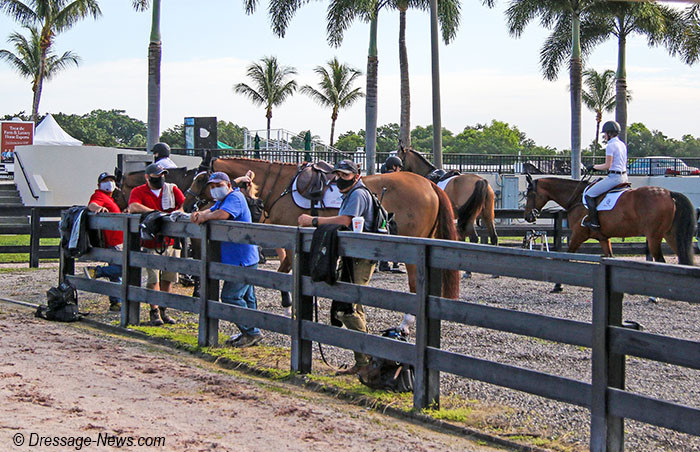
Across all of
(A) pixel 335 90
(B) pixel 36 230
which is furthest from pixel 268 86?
(B) pixel 36 230

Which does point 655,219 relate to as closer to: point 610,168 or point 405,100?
point 610,168

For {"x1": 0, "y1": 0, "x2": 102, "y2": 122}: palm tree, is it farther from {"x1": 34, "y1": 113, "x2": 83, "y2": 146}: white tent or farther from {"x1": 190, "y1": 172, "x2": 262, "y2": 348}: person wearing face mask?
{"x1": 190, "y1": 172, "x2": 262, "y2": 348}: person wearing face mask

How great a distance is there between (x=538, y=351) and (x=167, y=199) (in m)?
5.15

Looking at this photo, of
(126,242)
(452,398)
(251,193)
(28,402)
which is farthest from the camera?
(251,193)

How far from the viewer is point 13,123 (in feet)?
136

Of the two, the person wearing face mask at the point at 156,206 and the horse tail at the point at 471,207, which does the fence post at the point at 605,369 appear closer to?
the person wearing face mask at the point at 156,206

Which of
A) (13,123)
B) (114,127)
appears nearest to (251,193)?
(13,123)

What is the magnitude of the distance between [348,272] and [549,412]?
2061mm

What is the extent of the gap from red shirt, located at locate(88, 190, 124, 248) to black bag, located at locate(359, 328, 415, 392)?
5247 mm

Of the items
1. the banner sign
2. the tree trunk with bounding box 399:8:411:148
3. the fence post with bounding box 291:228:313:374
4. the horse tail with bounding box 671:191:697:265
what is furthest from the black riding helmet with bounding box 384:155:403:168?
the banner sign

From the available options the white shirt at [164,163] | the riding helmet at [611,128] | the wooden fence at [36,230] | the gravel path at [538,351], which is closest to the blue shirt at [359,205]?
the gravel path at [538,351]

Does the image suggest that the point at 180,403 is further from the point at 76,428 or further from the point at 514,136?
the point at 514,136

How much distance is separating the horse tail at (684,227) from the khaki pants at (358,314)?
308 inches

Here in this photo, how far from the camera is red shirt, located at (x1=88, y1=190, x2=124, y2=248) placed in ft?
35.5
